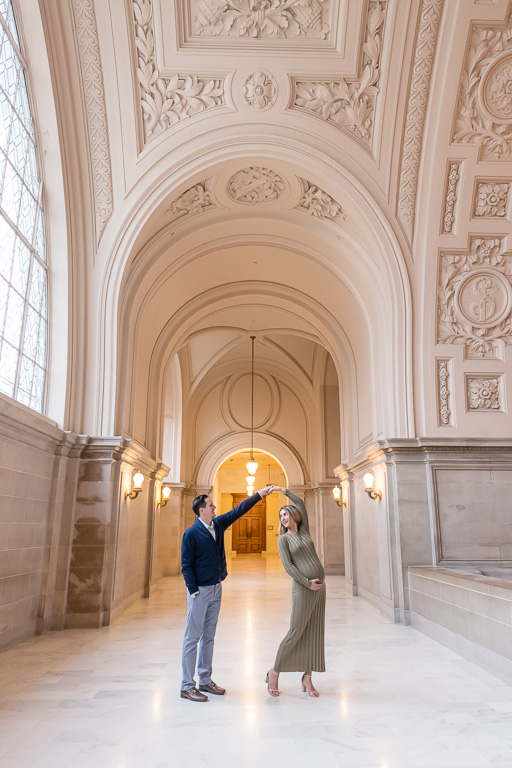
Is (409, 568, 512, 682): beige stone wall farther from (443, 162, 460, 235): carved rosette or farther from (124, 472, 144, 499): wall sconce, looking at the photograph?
(443, 162, 460, 235): carved rosette

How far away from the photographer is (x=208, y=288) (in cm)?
1199

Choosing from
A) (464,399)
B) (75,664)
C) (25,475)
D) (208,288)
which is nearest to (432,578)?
(464,399)

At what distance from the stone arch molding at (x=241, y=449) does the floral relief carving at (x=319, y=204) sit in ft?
33.3

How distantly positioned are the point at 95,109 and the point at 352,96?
370 centimetres

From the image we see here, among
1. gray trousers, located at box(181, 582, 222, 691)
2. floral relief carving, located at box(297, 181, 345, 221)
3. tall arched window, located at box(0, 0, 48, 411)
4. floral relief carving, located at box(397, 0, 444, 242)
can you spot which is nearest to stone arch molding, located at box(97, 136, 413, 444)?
floral relief carving, located at box(297, 181, 345, 221)

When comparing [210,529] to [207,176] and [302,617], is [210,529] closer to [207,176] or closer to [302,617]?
[302,617]

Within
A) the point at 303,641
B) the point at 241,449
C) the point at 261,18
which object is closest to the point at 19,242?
the point at 261,18

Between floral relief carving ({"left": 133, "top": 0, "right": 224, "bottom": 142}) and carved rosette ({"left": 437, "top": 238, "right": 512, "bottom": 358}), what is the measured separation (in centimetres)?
437

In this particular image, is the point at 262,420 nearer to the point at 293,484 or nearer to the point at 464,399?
the point at 293,484

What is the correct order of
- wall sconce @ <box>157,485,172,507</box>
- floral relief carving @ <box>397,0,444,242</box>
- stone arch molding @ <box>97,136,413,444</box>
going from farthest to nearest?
wall sconce @ <box>157,485,172,507</box>
stone arch molding @ <box>97,136,413,444</box>
floral relief carving @ <box>397,0,444,242</box>

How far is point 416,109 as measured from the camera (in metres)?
8.22

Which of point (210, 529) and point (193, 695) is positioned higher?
point (210, 529)

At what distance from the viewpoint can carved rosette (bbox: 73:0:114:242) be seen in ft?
24.4

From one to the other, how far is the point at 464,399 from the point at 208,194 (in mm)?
5249
